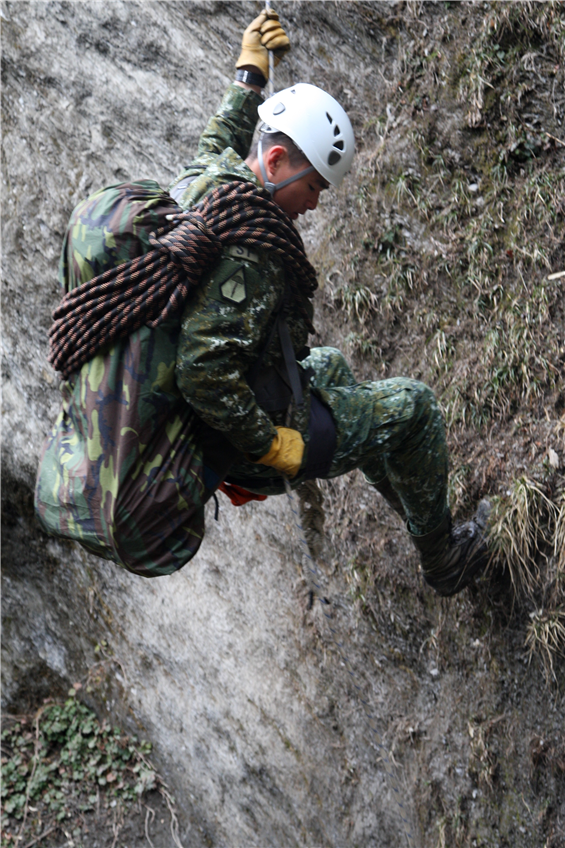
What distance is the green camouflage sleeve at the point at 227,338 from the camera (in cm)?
317

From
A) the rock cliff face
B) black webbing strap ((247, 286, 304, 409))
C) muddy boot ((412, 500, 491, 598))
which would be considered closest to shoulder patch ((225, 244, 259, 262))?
black webbing strap ((247, 286, 304, 409))

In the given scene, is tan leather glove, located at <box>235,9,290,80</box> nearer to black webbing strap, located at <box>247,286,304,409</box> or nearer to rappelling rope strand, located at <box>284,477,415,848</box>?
black webbing strap, located at <box>247,286,304,409</box>

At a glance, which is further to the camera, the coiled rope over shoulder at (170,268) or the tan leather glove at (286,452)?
the tan leather glove at (286,452)

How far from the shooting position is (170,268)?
123 inches

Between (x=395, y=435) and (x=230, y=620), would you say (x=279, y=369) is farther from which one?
(x=230, y=620)

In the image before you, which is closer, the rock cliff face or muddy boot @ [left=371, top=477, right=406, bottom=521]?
muddy boot @ [left=371, top=477, right=406, bottom=521]

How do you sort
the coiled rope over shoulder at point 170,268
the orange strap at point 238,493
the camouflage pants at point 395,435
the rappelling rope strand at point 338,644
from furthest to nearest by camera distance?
the rappelling rope strand at point 338,644 < the orange strap at point 238,493 < the camouflage pants at point 395,435 < the coiled rope over shoulder at point 170,268

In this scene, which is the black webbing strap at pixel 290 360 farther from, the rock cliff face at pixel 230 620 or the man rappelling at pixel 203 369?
the rock cliff face at pixel 230 620

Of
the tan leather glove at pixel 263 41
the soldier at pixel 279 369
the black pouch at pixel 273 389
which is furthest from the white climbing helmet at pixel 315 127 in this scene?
the black pouch at pixel 273 389

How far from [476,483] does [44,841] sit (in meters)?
5.83

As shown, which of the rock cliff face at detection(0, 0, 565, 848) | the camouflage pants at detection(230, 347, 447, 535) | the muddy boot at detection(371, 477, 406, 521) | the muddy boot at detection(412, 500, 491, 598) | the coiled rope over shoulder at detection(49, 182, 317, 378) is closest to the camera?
the coiled rope over shoulder at detection(49, 182, 317, 378)

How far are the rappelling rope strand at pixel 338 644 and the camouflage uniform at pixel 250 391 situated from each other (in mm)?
1144

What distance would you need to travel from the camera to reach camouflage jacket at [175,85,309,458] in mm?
3170

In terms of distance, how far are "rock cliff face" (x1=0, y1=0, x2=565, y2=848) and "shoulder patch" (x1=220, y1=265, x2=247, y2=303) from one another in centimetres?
258
